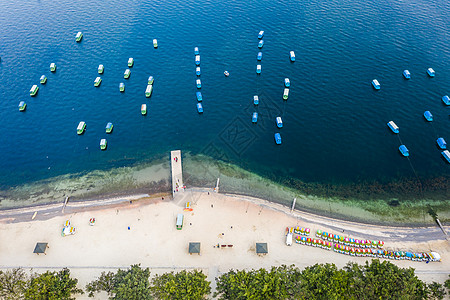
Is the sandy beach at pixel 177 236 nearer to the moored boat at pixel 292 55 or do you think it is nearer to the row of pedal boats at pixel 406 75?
the row of pedal boats at pixel 406 75

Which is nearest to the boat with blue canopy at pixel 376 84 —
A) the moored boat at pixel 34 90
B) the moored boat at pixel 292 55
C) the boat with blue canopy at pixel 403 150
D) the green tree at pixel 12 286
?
the boat with blue canopy at pixel 403 150

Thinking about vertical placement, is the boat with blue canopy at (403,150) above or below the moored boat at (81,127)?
below

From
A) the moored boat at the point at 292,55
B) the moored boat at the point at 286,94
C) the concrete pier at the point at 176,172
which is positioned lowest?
the concrete pier at the point at 176,172

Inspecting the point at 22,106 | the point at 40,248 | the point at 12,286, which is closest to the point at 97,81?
the point at 22,106

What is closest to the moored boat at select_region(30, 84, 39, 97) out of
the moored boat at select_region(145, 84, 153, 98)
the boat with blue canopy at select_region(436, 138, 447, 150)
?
the moored boat at select_region(145, 84, 153, 98)

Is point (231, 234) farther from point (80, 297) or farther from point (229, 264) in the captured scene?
point (80, 297)

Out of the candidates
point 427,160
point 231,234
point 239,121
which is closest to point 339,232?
point 231,234
